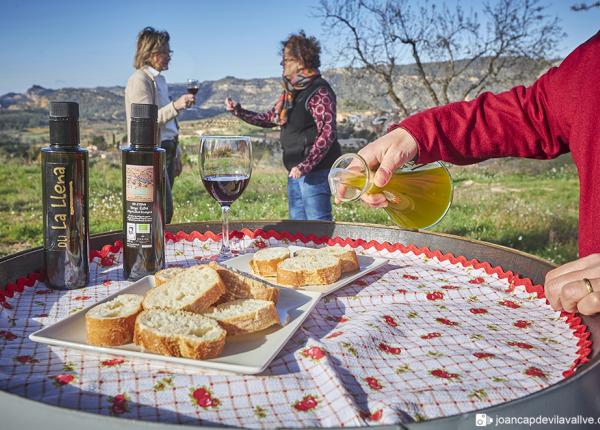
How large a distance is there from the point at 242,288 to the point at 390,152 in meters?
0.59

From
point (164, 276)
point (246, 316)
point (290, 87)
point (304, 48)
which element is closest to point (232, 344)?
point (246, 316)

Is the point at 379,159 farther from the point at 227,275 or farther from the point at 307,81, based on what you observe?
the point at 307,81

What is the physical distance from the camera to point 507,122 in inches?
65.4

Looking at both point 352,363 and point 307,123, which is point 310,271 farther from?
point 307,123

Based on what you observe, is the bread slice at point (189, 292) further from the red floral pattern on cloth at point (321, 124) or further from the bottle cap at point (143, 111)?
the red floral pattern on cloth at point (321, 124)

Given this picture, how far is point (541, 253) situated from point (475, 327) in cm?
587

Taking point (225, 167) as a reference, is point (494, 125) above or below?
above

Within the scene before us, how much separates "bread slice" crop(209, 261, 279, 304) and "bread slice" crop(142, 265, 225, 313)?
51 mm

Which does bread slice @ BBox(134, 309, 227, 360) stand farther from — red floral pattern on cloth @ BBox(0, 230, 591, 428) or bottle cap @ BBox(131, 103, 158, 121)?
bottle cap @ BBox(131, 103, 158, 121)

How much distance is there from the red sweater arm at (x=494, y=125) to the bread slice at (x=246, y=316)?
0.73 metres

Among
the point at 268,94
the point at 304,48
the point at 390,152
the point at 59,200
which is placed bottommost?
the point at 59,200

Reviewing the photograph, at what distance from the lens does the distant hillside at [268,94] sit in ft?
38.3

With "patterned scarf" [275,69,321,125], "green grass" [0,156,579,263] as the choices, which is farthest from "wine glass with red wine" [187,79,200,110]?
"green grass" [0,156,579,263]

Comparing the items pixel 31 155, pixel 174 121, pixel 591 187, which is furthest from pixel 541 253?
pixel 31 155
